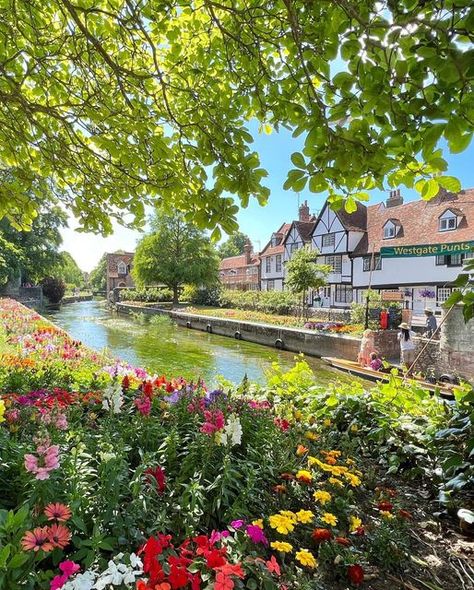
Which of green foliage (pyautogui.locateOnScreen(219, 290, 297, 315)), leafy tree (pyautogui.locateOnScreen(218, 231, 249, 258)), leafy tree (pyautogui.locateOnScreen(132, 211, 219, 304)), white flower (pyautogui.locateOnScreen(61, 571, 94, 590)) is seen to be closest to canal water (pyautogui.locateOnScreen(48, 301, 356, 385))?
green foliage (pyautogui.locateOnScreen(219, 290, 297, 315))

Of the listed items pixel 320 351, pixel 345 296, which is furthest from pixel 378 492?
pixel 345 296

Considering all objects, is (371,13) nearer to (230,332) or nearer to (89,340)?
(89,340)

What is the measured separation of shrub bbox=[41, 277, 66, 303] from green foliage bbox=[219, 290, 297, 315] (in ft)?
103

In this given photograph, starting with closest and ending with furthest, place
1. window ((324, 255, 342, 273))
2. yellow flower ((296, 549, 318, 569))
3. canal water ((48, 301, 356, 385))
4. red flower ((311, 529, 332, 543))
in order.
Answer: yellow flower ((296, 549, 318, 569))
red flower ((311, 529, 332, 543))
canal water ((48, 301, 356, 385))
window ((324, 255, 342, 273))

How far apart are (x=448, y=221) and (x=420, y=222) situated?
7.88 feet

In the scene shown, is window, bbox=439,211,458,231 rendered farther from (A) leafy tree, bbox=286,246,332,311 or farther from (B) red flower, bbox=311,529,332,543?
(B) red flower, bbox=311,529,332,543

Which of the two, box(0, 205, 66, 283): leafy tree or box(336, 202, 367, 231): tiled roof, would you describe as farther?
box(0, 205, 66, 283): leafy tree

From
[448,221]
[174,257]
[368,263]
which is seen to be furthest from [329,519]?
[174,257]

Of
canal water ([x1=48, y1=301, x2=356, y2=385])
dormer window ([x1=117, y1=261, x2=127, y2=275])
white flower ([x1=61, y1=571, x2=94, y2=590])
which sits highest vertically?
dormer window ([x1=117, y1=261, x2=127, y2=275])

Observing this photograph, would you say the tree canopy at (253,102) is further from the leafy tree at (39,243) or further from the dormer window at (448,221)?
the leafy tree at (39,243)

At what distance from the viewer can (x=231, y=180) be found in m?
2.62

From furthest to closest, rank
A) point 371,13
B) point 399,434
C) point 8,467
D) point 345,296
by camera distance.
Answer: point 345,296, point 399,434, point 371,13, point 8,467

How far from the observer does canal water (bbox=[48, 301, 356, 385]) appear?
1440 centimetres

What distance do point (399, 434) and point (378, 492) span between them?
93 centimetres
